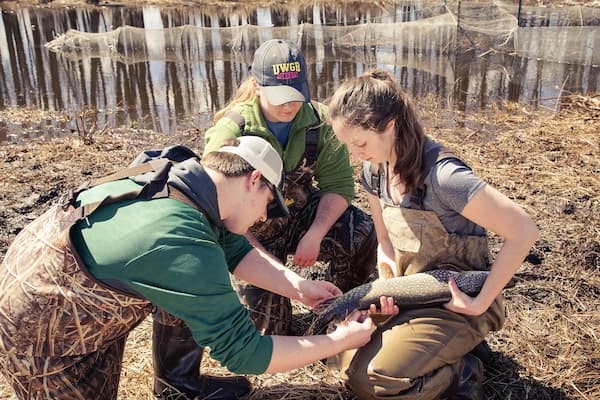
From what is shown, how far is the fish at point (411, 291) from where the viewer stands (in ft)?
9.19

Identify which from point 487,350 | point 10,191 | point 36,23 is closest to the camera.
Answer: point 487,350

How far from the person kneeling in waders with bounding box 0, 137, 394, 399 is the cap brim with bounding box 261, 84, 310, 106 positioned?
997 millimetres

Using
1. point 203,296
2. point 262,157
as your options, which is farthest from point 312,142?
point 203,296

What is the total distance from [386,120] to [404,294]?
886 mm

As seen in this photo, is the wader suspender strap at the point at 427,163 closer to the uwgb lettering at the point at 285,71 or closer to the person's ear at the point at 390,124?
the person's ear at the point at 390,124

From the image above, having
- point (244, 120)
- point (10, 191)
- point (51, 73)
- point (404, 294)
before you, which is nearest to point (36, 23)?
point (51, 73)

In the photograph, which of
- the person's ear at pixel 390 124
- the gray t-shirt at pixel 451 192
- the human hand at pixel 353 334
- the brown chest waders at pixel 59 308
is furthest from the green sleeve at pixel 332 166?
the brown chest waders at pixel 59 308

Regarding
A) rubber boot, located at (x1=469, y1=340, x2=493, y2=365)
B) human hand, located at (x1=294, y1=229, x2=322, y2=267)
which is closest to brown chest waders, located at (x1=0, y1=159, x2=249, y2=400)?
human hand, located at (x1=294, y1=229, x2=322, y2=267)

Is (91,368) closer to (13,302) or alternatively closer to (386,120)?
(13,302)

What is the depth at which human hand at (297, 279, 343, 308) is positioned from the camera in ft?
9.70

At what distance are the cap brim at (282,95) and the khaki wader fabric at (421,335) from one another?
3.07 ft

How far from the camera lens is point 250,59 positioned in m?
13.9

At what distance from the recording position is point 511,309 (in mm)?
3742

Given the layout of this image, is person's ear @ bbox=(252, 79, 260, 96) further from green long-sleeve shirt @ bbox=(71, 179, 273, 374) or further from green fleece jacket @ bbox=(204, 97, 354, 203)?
green long-sleeve shirt @ bbox=(71, 179, 273, 374)
